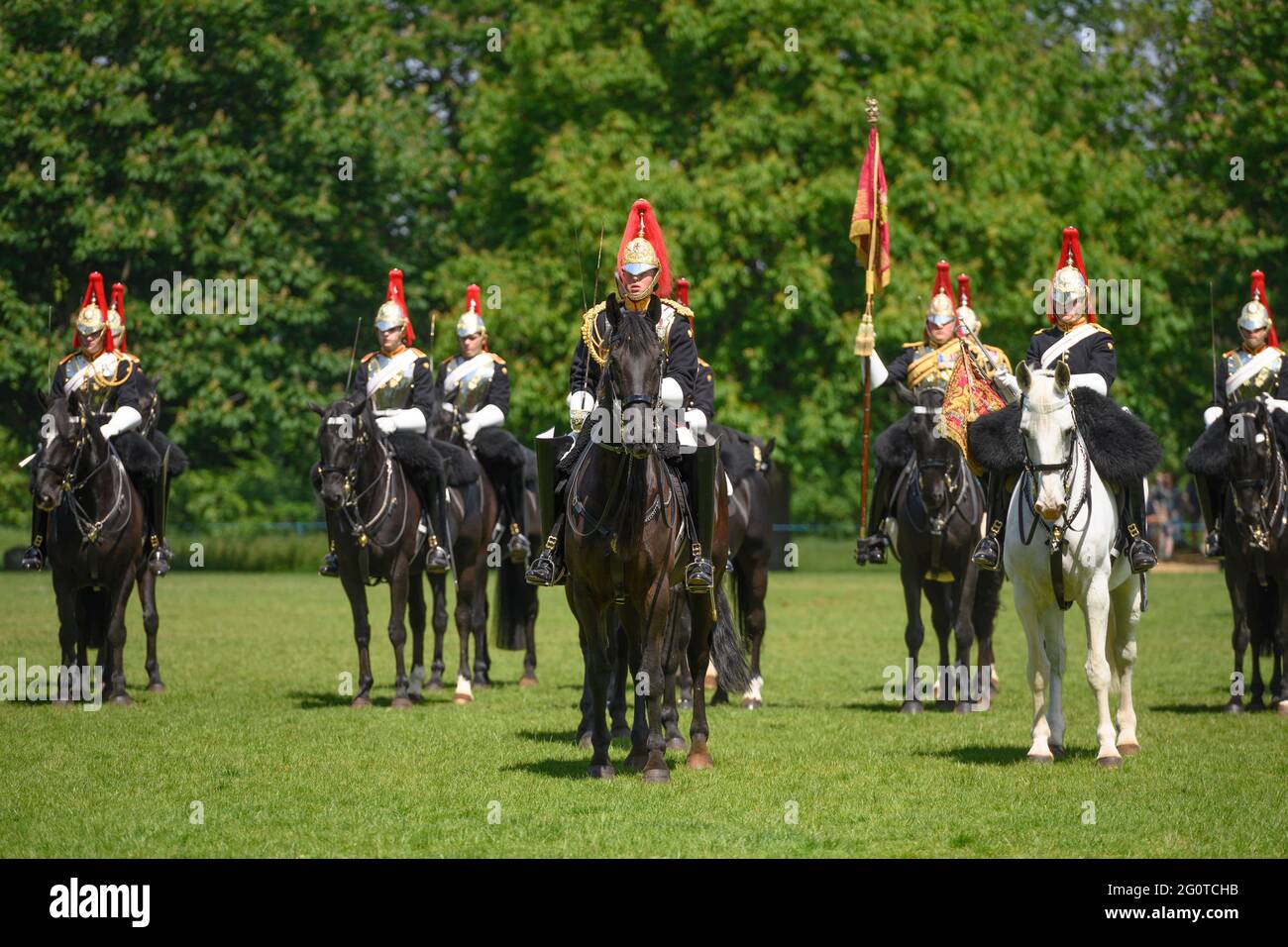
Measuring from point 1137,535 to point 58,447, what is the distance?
8957mm

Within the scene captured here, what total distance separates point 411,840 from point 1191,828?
4.30 meters

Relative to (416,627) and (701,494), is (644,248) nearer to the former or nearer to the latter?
(701,494)

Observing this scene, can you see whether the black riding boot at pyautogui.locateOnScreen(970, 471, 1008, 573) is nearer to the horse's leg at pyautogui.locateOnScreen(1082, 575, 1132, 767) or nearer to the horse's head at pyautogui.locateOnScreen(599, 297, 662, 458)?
the horse's leg at pyautogui.locateOnScreen(1082, 575, 1132, 767)

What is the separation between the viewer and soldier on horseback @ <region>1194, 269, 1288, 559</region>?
17641mm

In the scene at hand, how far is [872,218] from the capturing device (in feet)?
56.9

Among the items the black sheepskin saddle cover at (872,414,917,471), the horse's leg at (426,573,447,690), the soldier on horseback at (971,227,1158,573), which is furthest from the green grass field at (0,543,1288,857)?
the black sheepskin saddle cover at (872,414,917,471)

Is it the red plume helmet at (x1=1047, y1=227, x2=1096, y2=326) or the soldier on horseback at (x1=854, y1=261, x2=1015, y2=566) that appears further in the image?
the soldier on horseback at (x1=854, y1=261, x2=1015, y2=566)

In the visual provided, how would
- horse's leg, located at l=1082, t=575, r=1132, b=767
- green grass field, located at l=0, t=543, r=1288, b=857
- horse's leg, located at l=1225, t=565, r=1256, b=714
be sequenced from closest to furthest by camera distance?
1. green grass field, located at l=0, t=543, r=1288, b=857
2. horse's leg, located at l=1082, t=575, r=1132, b=767
3. horse's leg, located at l=1225, t=565, r=1256, b=714

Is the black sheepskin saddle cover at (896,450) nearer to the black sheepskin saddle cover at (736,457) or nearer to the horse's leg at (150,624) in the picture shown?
the black sheepskin saddle cover at (736,457)

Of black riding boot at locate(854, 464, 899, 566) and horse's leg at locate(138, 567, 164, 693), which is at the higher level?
black riding boot at locate(854, 464, 899, 566)

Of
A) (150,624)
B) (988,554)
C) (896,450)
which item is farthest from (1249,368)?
(150,624)

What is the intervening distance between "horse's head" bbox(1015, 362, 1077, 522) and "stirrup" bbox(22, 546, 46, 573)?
28.9ft

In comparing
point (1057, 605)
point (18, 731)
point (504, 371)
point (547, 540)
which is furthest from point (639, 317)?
point (504, 371)

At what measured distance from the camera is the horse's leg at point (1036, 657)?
13.7 metres
